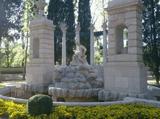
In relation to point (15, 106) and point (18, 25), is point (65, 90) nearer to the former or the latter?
point (15, 106)

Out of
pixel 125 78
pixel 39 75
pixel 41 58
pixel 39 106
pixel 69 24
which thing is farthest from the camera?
pixel 69 24

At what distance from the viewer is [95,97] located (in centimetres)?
1512

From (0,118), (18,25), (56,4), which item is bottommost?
(0,118)

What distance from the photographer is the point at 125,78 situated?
1407 centimetres

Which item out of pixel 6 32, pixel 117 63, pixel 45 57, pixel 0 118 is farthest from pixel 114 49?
pixel 6 32

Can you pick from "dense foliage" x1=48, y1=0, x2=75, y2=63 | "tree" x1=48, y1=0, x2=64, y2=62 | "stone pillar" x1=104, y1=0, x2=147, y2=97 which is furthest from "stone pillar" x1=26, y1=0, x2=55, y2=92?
"tree" x1=48, y1=0, x2=64, y2=62

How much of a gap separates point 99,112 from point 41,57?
8840 millimetres

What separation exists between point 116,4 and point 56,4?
95.2 ft

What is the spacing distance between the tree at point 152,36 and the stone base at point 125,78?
57.5 ft

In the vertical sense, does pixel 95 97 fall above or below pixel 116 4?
below

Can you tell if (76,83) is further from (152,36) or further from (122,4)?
(152,36)

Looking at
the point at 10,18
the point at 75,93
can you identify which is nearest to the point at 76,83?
the point at 75,93

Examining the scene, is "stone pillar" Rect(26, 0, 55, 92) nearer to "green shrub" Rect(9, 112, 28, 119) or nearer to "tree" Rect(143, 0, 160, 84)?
"green shrub" Rect(9, 112, 28, 119)

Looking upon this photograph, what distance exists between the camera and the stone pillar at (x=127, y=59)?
45.4 feet
